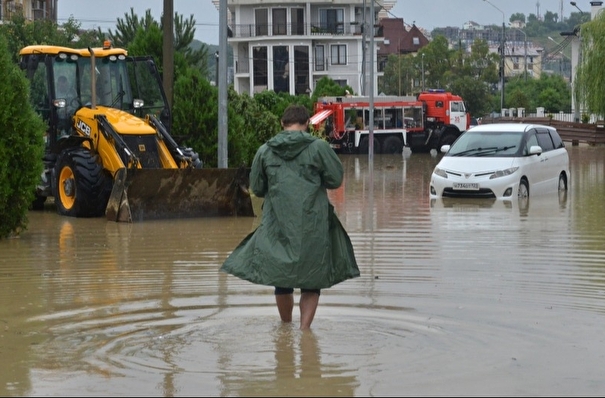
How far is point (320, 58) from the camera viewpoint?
93.4 meters

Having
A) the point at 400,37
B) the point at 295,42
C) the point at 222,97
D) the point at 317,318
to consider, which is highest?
the point at 400,37

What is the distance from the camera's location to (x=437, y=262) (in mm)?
13500

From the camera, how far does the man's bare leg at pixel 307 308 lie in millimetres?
9156

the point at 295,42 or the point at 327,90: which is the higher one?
the point at 295,42

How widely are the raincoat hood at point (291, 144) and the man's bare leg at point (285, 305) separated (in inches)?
39.9

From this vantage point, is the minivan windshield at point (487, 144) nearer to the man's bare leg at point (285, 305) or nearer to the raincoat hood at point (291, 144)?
the man's bare leg at point (285, 305)

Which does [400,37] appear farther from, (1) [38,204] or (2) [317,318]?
(2) [317,318]

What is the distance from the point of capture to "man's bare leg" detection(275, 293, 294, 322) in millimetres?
9367

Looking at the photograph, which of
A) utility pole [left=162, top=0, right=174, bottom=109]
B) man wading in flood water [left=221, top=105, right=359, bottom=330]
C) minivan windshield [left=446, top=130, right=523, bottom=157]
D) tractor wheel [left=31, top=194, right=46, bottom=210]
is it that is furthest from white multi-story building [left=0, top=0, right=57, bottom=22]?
man wading in flood water [left=221, top=105, right=359, bottom=330]

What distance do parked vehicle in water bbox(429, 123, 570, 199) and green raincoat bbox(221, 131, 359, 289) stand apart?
47.1ft

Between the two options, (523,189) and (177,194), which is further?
(523,189)

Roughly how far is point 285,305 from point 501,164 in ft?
48.3

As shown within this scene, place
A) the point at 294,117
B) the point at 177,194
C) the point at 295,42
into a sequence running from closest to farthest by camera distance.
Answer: the point at 294,117 < the point at 177,194 < the point at 295,42

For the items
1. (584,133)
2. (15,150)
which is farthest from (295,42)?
(15,150)
